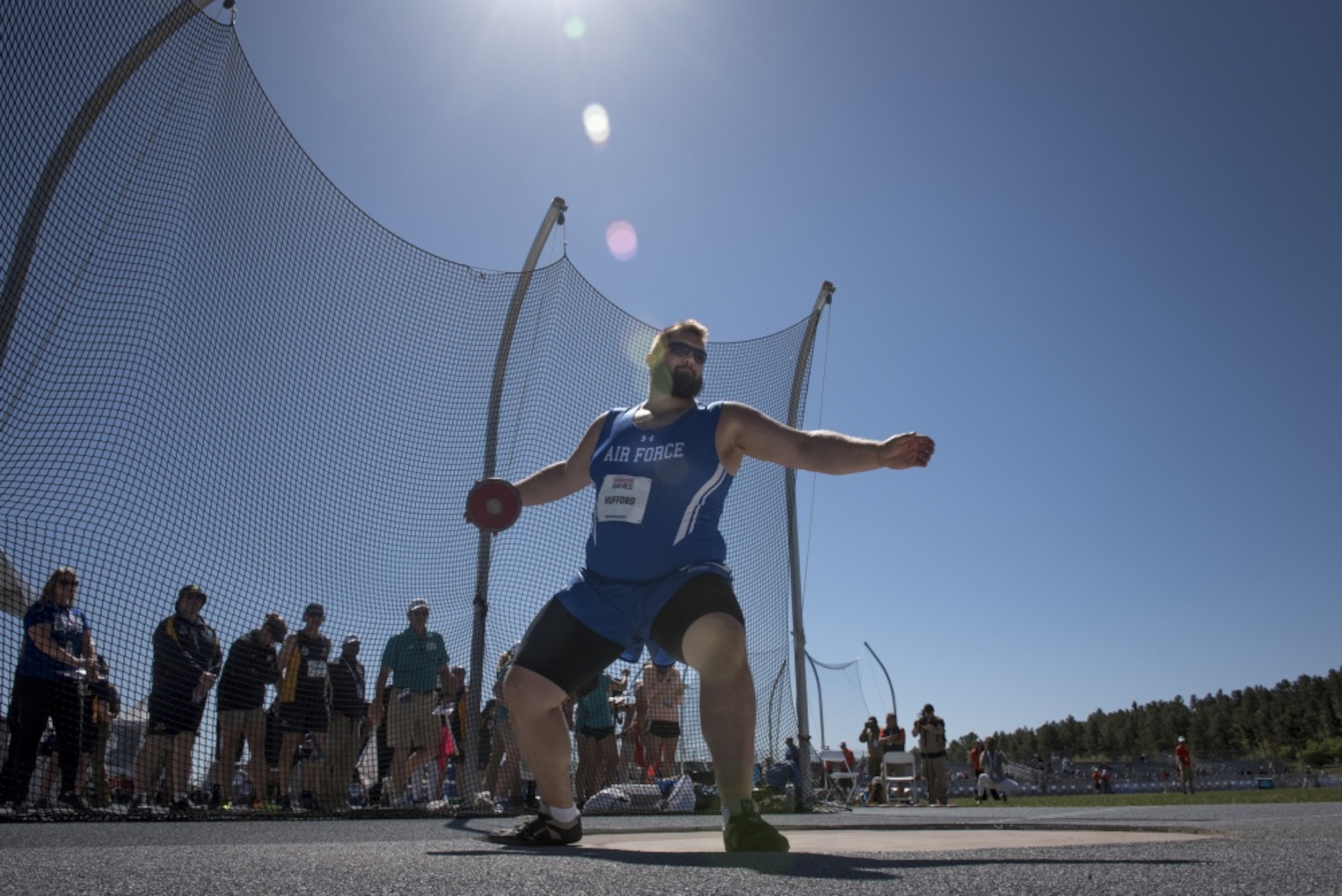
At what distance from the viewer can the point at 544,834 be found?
3002 mm

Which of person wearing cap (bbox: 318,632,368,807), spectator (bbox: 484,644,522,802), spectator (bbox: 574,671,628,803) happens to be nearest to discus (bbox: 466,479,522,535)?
person wearing cap (bbox: 318,632,368,807)

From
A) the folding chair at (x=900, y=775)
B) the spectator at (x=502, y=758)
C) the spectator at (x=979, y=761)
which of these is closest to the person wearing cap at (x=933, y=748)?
the folding chair at (x=900, y=775)

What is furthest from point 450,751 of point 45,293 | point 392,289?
point 45,293

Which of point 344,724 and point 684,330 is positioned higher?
point 684,330

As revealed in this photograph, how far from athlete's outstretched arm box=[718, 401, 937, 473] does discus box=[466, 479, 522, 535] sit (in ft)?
2.82

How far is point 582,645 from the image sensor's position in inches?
117

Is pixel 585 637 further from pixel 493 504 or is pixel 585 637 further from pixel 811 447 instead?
pixel 811 447

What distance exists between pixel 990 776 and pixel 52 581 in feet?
59.0

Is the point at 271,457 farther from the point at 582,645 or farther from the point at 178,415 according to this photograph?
the point at 582,645

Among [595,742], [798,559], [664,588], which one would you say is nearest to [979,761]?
[798,559]

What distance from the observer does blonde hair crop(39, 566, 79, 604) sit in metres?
3.97

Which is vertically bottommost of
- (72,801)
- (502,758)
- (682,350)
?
(72,801)

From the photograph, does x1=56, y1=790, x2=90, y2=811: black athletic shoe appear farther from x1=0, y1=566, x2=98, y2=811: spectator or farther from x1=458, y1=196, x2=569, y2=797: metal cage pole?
x1=458, y1=196, x2=569, y2=797: metal cage pole

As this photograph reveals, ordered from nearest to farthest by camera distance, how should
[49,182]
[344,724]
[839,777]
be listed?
[49,182] → [344,724] → [839,777]
